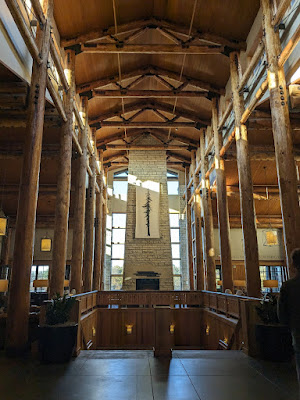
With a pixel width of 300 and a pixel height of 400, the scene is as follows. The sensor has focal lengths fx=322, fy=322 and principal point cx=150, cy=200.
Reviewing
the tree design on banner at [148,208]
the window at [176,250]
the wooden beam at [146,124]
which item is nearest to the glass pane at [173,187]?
the window at [176,250]

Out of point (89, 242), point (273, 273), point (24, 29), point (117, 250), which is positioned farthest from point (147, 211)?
point (24, 29)

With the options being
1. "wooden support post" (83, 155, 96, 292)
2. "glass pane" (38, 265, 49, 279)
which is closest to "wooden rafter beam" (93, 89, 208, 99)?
"wooden support post" (83, 155, 96, 292)

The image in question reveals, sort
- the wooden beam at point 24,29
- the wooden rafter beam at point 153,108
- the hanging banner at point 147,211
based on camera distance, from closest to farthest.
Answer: the wooden beam at point 24,29 < the wooden rafter beam at point 153,108 < the hanging banner at point 147,211

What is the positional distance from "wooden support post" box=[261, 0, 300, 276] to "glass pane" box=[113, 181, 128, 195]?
1474 centimetres

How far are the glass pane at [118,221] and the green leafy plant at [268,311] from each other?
615 inches

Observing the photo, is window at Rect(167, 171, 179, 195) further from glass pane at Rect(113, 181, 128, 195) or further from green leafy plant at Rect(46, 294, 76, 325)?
green leafy plant at Rect(46, 294, 76, 325)

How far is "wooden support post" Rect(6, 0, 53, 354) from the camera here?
17.8ft

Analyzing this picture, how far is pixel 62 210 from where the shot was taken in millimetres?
8594

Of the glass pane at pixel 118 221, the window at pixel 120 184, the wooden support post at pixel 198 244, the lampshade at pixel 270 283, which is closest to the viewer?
the lampshade at pixel 270 283

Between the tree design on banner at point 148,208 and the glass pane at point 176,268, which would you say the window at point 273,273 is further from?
the tree design on banner at point 148,208

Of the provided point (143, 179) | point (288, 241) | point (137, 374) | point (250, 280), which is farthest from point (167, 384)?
point (143, 179)

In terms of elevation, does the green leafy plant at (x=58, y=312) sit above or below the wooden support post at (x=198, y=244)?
below

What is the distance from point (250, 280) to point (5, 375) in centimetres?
622

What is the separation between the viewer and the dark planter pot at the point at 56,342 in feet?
15.4
